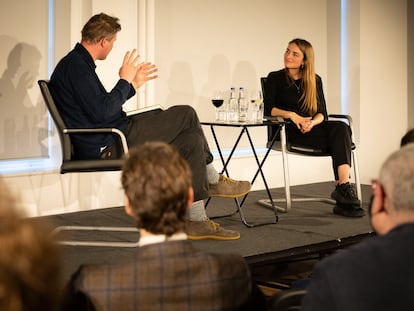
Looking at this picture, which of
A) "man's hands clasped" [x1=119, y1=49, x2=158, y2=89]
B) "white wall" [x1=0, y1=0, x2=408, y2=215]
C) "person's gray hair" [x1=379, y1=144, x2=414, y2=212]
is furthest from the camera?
"white wall" [x1=0, y1=0, x2=408, y2=215]

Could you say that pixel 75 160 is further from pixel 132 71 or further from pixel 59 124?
pixel 132 71

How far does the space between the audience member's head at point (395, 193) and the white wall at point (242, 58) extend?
10.7 feet

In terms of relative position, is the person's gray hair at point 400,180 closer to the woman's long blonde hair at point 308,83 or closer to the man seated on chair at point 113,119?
the man seated on chair at point 113,119

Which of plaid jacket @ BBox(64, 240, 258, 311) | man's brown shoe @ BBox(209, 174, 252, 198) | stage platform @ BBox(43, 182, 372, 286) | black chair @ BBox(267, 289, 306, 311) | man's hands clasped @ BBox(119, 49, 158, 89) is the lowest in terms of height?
stage platform @ BBox(43, 182, 372, 286)

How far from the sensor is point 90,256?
141 inches

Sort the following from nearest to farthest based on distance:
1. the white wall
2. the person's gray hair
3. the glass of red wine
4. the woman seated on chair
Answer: the person's gray hair < the glass of red wine < the woman seated on chair < the white wall

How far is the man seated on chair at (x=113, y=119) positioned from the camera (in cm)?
381

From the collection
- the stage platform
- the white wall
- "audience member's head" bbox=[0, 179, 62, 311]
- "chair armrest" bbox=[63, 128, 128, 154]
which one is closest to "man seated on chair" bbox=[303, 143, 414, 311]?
"audience member's head" bbox=[0, 179, 62, 311]

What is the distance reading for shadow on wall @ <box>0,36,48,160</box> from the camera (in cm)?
464

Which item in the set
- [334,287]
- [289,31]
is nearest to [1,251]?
[334,287]

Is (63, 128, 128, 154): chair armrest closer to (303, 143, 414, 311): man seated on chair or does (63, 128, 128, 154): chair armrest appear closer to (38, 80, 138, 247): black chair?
(38, 80, 138, 247): black chair

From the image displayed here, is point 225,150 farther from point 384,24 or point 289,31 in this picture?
point 384,24

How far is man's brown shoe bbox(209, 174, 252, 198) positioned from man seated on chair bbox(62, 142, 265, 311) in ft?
7.37

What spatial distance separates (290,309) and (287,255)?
2.09m
